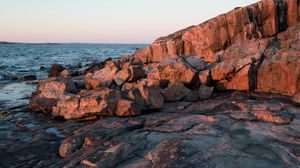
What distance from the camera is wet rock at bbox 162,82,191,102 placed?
1305cm

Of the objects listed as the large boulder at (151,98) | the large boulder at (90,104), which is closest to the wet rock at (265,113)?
the large boulder at (151,98)

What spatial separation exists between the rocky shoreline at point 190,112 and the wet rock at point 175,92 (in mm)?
44

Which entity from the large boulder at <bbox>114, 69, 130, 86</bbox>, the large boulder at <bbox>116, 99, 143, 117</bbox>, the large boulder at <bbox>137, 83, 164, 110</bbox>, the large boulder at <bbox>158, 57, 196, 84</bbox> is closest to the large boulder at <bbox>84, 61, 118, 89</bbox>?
the large boulder at <bbox>114, 69, 130, 86</bbox>

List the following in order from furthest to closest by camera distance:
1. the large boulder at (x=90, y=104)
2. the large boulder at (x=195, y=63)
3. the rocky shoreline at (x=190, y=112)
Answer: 1. the large boulder at (x=195, y=63)
2. the large boulder at (x=90, y=104)
3. the rocky shoreline at (x=190, y=112)

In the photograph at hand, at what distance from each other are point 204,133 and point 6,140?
640 centimetres

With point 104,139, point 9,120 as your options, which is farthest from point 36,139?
point 9,120

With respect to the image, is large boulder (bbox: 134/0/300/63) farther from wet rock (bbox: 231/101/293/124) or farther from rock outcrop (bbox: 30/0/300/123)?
wet rock (bbox: 231/101/293/124)

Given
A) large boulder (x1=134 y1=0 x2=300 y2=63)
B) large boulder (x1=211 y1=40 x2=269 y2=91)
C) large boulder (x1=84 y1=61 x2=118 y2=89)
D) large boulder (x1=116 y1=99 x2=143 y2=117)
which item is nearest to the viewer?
large boulder (x1=116 y1=99 x2=143 y2=117)

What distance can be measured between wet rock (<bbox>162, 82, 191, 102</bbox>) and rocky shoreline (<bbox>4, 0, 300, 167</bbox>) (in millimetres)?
44

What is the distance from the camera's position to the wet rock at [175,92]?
13.0 m

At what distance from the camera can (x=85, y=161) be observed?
6.34 metres

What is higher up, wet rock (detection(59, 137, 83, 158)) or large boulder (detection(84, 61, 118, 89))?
large boulder (detection(84, 61, 118, 89))

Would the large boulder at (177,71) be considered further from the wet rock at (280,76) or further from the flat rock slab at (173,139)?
the wet rock at (280,76)

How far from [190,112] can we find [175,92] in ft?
7.55
